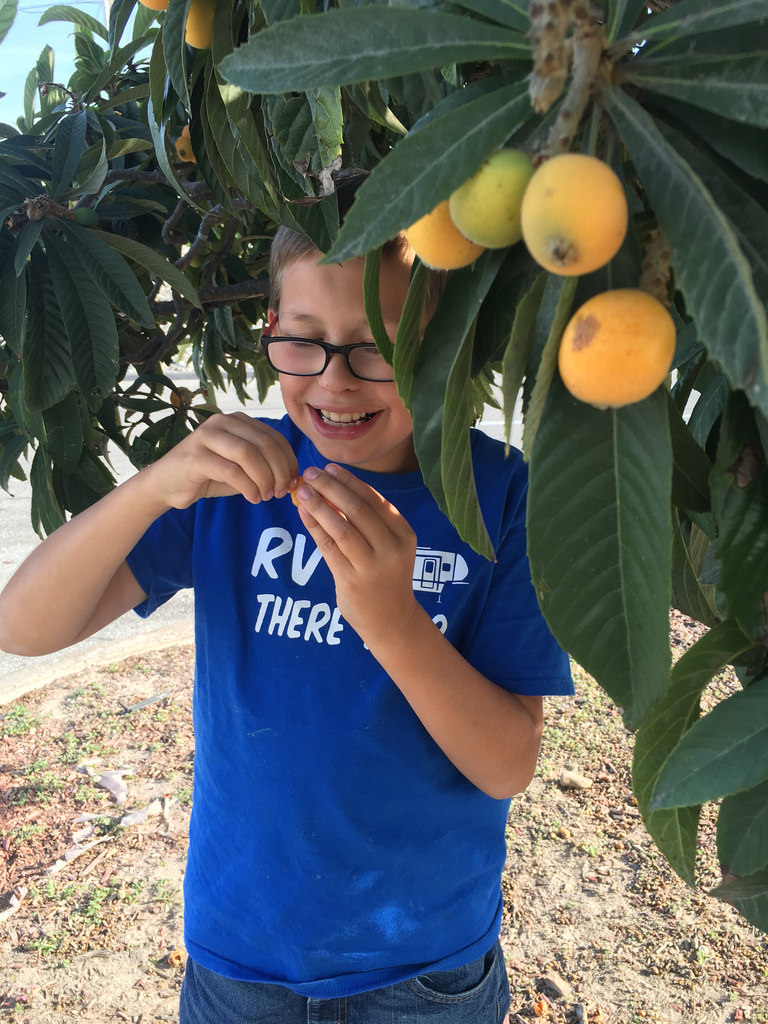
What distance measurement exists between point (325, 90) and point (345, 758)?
769mm

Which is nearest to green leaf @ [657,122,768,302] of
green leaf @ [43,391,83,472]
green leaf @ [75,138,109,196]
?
green leaf @ [75,138,109,196]

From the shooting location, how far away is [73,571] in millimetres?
1051

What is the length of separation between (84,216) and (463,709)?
A: 89 cm

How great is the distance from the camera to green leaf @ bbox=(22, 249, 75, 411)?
1200mm

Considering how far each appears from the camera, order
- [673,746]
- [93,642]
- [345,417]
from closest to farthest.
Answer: [673,746], [345,417], [93,642]

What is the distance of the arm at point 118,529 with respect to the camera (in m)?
0.91

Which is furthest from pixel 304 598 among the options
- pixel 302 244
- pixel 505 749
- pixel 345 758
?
pixel 302 244

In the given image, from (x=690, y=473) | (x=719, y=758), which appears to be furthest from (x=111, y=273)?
(x=719, y=758)

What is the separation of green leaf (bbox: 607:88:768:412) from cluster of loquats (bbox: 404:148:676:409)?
2 centimetres

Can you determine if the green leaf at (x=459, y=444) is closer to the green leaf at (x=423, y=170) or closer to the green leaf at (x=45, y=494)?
the green leaf at (x=423, y=170)

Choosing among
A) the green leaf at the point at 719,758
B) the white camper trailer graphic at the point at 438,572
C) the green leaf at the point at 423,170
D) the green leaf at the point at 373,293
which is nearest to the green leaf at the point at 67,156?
the white camper trailer graphic at the point at 438,572

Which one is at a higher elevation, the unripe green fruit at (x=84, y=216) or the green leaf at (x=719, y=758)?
the unripe green fruit at (x=84, y=216)

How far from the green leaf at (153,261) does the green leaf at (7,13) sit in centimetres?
26

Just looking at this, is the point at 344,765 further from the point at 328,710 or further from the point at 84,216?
the point at 84,216
